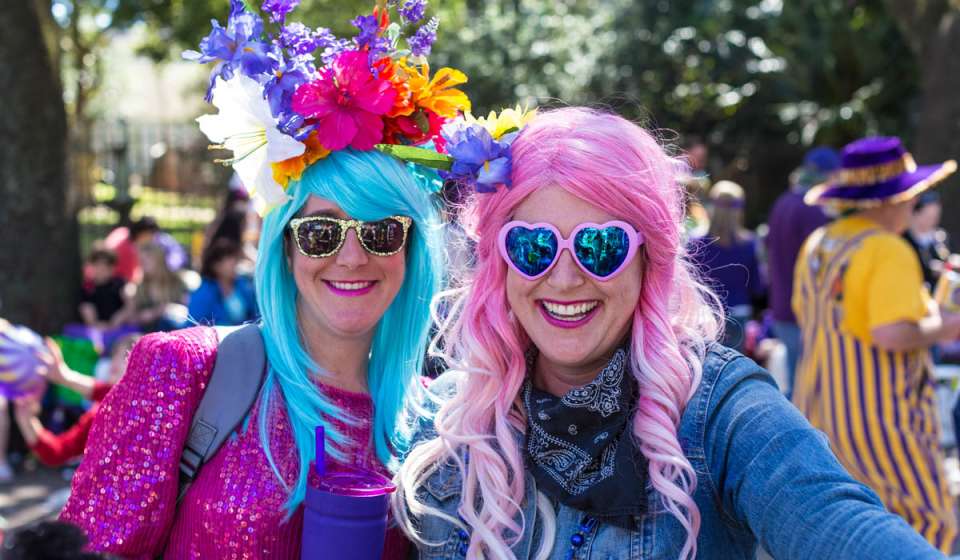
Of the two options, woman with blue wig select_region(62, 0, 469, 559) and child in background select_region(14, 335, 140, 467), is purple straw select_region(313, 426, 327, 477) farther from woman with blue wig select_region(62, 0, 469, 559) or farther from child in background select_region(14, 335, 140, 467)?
child in background select_region(14, 335, 140, 467)

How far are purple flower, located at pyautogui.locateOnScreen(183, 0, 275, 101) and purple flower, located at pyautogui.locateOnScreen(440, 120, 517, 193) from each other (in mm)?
454

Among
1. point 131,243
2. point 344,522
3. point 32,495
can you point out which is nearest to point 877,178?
point 344,522

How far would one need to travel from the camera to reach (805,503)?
1.63 meters

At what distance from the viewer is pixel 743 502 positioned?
1.76m

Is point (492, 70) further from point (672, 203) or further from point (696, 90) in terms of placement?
point (672, 203)

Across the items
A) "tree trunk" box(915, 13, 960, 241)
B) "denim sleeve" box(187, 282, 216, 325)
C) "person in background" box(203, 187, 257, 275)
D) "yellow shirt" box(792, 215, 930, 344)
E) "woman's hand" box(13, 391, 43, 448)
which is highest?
"tree trunk" box(915, 13, 960, 241)

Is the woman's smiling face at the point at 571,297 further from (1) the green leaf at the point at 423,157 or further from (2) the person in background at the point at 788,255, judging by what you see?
(2) the person in background at the point at 788,255

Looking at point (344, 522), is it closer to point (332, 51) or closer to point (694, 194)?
point (332, 51)

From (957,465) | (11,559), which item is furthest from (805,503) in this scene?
(957,465)

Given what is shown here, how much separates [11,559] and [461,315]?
39.7 inches

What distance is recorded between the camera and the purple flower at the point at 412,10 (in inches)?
92.0

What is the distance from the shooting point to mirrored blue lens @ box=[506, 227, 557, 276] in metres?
1.96

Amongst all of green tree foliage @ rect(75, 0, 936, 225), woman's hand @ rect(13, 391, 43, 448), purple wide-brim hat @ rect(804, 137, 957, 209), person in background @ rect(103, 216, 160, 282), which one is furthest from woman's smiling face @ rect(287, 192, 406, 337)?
green tree foliage @ rect(75, 0, 936, 225)

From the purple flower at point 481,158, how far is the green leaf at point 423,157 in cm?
9
